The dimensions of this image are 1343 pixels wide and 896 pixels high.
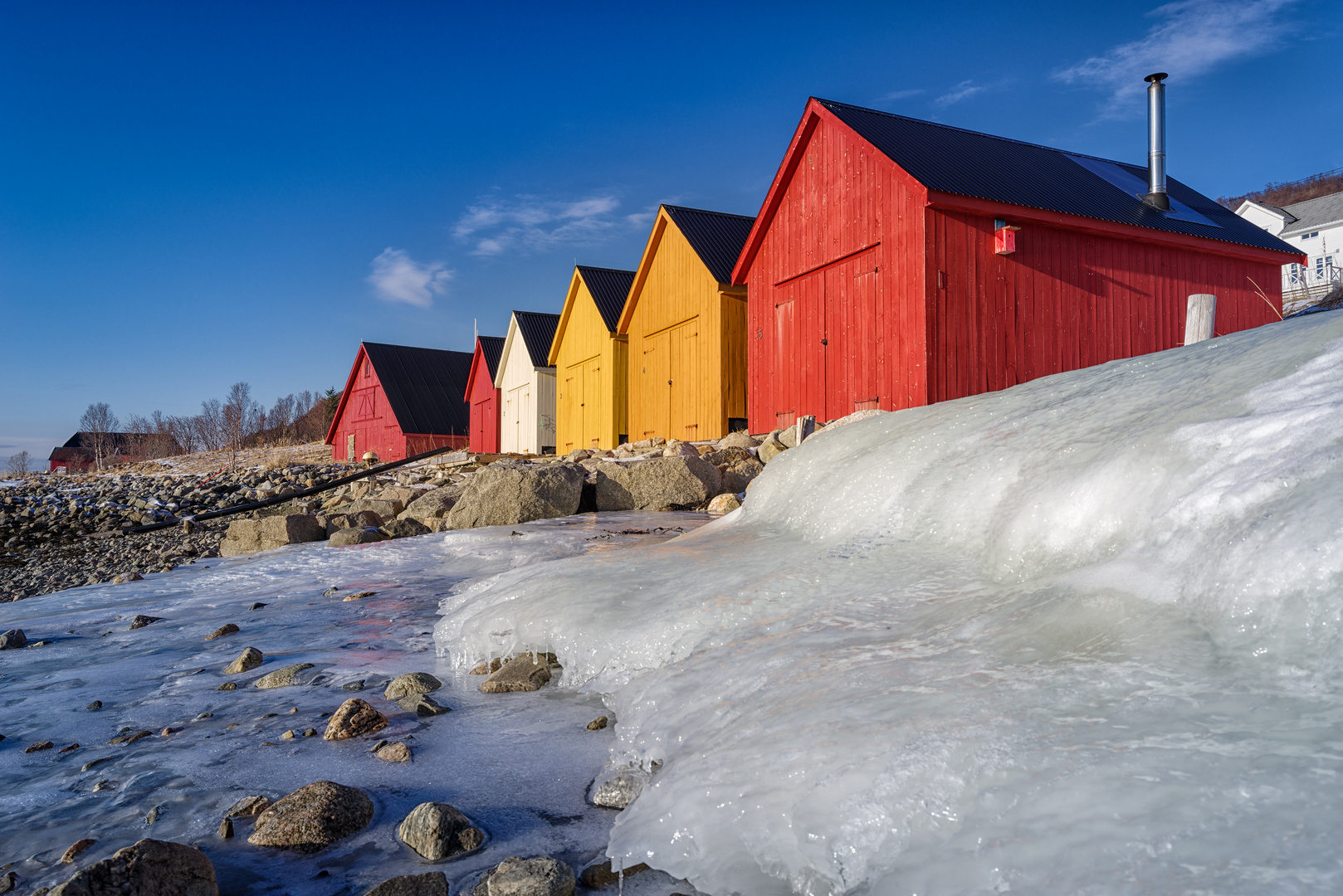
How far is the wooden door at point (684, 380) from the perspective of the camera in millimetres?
13195

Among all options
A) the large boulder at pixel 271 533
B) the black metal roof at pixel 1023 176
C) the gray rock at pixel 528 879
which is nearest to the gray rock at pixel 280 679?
the gray rock at pixel 528 879

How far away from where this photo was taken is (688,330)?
44.1 feet

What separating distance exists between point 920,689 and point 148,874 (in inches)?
65.4

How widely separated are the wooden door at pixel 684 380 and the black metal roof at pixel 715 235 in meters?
1.02

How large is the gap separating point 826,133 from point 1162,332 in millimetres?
5494

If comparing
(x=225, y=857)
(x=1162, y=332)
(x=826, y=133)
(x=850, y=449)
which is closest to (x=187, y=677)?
(x=225, y=857)

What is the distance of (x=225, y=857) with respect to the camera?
1731mm

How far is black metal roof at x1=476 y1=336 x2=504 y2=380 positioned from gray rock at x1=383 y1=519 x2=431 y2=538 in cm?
1662

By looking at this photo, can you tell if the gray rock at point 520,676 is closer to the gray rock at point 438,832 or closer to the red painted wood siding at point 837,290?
the gray rock at point 438,832

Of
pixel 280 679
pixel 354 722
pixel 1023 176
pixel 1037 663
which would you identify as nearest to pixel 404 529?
pixel 280 679

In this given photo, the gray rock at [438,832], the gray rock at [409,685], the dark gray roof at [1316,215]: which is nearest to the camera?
the gray rock at [438,832]

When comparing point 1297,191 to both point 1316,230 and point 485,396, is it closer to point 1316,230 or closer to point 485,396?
point 1316,230

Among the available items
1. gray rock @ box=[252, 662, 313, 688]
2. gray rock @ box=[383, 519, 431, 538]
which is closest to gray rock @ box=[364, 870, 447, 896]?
gray rock @ box=[252, 662, 313, 688]

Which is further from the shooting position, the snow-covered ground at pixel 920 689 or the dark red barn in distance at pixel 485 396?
the dark red barn in distance at pixel 485 396
